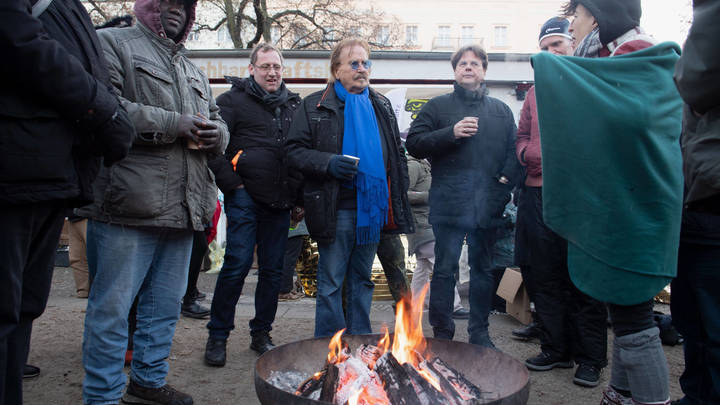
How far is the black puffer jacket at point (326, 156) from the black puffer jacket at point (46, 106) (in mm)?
1748

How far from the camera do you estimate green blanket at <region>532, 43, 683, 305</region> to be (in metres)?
2.27

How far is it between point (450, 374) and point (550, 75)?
62.0 inches

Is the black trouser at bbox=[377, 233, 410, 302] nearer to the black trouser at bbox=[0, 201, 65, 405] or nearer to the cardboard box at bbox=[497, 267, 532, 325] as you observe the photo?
the cardboard box at bbox=[497, 267, 532, 325]

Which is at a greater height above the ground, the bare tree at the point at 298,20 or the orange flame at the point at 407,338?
the bare tree at the point at 298,20

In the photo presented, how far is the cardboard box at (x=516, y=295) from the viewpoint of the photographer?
513 centimetres

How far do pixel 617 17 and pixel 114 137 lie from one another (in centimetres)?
256

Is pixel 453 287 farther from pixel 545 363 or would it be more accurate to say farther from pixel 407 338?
pixel 407 338

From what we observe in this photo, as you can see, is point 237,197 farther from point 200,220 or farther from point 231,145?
point 200,220

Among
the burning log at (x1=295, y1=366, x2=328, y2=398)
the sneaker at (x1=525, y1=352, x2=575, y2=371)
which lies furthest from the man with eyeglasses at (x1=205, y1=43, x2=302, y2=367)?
the sneaker at (x1=525, y1=352, x2=575, y2=371)

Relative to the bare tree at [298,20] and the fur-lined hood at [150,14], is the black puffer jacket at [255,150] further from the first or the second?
the bare tree at [298,20]

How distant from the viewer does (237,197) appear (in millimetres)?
4160

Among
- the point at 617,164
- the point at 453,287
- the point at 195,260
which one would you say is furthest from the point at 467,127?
the point at 195,260

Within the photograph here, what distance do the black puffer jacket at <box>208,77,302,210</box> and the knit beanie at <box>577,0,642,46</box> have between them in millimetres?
2312

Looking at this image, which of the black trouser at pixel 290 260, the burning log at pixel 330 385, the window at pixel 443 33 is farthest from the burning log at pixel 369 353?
the window at pixel 443 33
